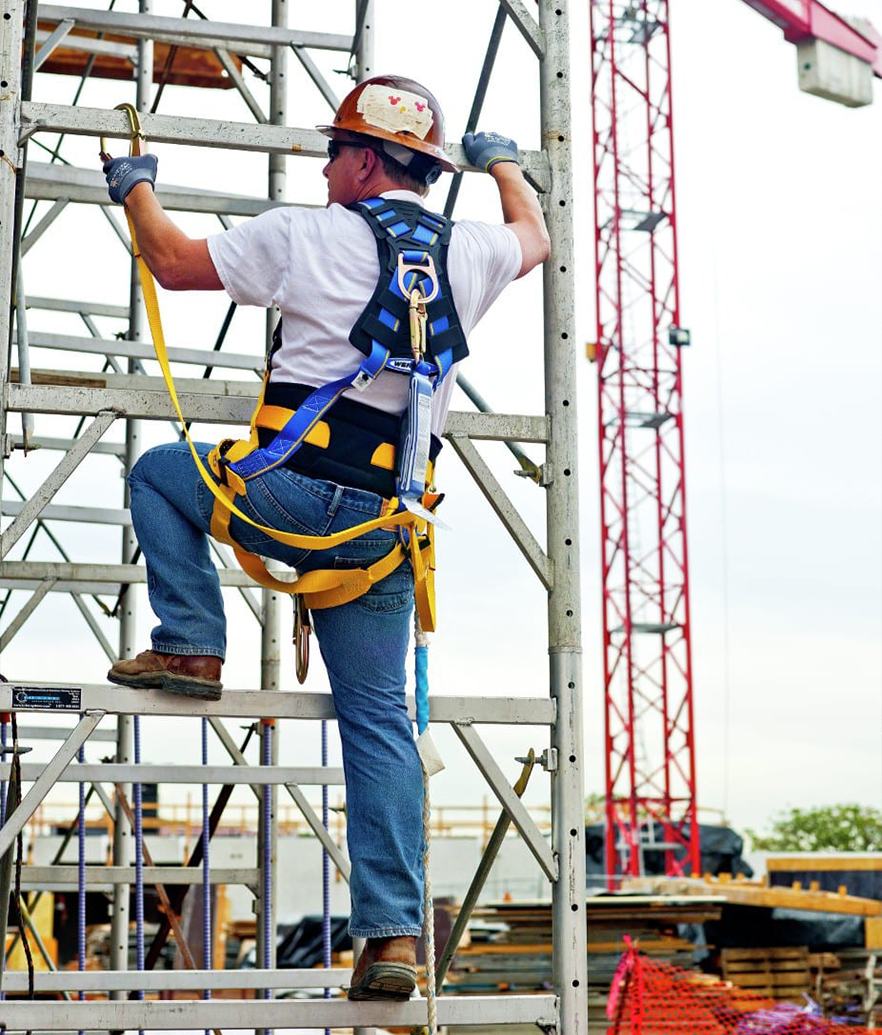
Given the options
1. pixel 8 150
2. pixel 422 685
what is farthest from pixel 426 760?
pixel 8 150

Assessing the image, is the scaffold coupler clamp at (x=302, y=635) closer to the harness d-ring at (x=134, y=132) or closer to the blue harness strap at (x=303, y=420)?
the blue harness strap at (x=303, y=420)

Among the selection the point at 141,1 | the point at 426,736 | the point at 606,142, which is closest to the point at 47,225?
the point at 141,1

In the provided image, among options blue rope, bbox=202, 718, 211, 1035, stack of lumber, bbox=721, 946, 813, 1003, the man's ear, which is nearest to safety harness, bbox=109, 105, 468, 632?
the man's ear

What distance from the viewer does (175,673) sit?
4465 mm

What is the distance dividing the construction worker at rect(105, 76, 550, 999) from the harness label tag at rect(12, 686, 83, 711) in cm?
14

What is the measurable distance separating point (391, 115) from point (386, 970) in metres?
2.47

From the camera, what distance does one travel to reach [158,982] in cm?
470

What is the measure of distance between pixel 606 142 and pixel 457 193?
39803mm

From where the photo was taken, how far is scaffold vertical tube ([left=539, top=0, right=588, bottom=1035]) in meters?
4.84

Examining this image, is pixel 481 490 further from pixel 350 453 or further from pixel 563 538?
pixel 350 453

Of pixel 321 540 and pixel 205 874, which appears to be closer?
pixel 321 540

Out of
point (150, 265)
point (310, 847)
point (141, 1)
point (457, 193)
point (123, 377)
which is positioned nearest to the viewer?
point (150, 265)

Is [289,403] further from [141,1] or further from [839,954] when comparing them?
[839,954]

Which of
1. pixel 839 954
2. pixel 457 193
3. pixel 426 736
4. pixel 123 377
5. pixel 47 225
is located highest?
pixel 47 225
